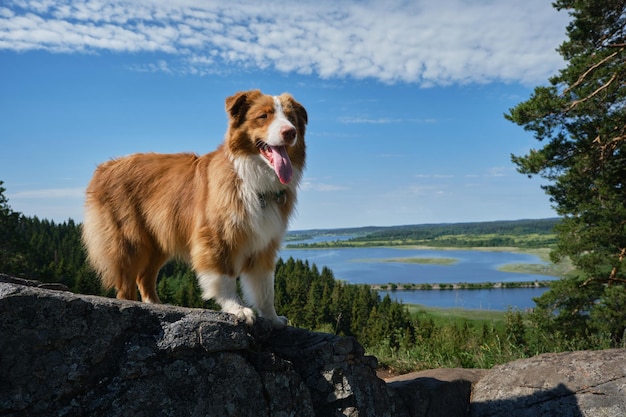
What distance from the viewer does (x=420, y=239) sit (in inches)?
7589

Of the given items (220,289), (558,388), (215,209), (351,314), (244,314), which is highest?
(215,209)

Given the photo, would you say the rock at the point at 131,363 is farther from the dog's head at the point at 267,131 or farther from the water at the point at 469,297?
the water at the point at 469,297

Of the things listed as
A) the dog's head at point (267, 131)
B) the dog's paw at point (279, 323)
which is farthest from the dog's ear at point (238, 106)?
the dog's paw at point (279, 323)

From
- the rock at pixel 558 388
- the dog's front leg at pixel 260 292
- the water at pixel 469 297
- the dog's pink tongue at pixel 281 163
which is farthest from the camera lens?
the water at pixel 469 297

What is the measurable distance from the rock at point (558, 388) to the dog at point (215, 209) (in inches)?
103

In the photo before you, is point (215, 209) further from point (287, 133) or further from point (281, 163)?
point (287, 133)

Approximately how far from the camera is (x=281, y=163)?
13.0ft

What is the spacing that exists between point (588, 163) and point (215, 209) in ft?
37.6

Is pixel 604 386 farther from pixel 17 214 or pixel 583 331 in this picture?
pixel 17 214

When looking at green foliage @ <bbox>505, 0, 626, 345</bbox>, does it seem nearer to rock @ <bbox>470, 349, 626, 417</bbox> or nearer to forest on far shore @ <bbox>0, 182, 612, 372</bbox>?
forest on far shore @ <bbox>0, 182, 612, 372</bbox>

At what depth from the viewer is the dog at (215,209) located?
3982 mm

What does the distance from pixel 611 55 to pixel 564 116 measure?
169 centimetres

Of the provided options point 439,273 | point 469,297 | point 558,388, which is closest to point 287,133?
A: point 558,388

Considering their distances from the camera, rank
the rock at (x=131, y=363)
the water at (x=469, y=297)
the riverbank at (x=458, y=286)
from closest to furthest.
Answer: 1. the rock at (x=131, y=363)
2. the water at (x=469, y=297)
3. the riverbank at (x=458, y=286)
